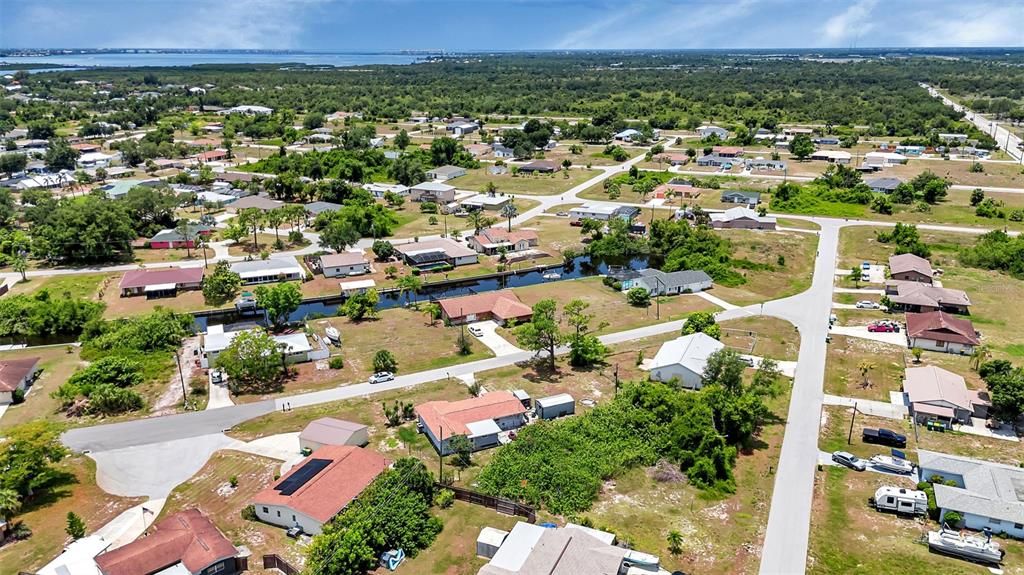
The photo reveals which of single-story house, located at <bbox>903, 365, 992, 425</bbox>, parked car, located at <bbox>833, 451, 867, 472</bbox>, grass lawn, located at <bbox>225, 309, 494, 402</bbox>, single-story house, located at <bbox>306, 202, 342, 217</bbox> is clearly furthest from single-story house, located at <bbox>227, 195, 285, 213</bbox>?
single-story house, located at <bbox>903, 365, 992, 425</bbox>

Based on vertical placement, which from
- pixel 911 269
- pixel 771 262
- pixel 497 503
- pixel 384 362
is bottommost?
pixel 497 503

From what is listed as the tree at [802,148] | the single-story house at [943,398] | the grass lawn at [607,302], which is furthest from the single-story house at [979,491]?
the tree at [802,148]

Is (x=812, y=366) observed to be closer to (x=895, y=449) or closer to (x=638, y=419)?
(x=895, y=449)

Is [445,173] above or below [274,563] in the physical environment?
above

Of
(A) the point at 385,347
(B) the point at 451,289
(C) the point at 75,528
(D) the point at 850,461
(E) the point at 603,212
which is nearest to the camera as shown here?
(C) the point at 75,528

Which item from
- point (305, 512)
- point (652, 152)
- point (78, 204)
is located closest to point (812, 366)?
point (305, 512)

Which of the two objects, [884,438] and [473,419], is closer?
[884,438]

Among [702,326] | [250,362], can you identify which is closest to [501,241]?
[702,326]

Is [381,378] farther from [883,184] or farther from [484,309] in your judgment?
[883,184]
